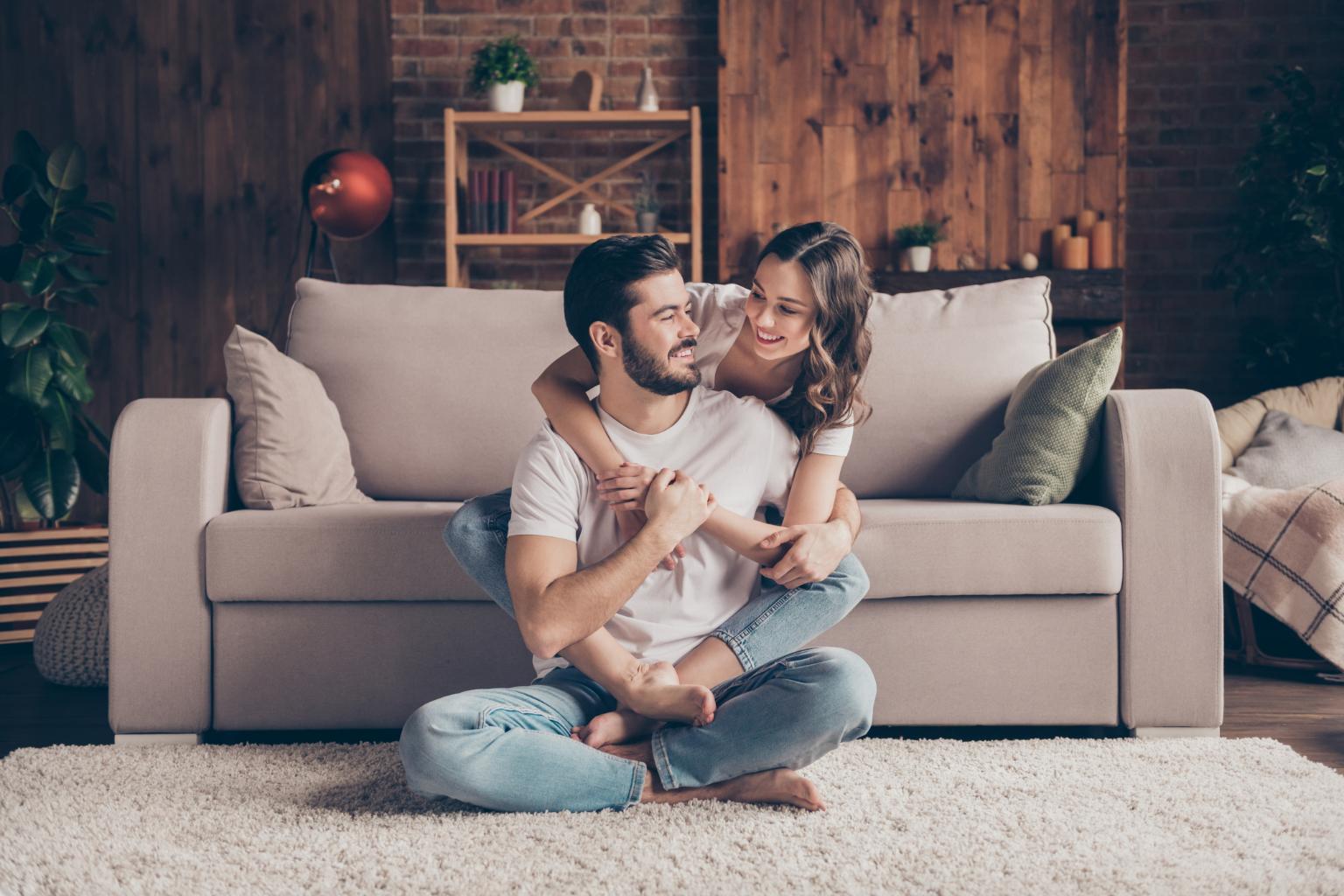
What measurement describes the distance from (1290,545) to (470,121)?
325cm

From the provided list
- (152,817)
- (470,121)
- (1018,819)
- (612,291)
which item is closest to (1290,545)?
(1018,819)

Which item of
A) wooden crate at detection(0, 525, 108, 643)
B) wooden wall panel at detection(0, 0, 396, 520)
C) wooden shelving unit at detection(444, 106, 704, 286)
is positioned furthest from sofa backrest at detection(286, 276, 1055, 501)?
wooden wall panel at detection(0, 0, 396, 520)

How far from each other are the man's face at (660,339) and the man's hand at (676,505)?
0.14 m

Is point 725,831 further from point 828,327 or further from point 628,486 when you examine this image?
point 828,327

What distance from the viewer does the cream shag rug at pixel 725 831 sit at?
137cm

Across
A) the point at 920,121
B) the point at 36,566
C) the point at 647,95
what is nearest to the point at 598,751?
the point at 36,566

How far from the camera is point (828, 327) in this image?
1.75 metres

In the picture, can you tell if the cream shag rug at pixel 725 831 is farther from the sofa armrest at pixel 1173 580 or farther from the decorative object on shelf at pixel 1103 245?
the decorative object on shelf at pixel 1103 245

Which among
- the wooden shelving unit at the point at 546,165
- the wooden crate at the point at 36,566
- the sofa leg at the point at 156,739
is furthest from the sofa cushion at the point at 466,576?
the wooden shelving unit at the point at 546,165

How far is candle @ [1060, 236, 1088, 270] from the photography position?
14.2 feet

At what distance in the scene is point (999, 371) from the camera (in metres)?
2.46

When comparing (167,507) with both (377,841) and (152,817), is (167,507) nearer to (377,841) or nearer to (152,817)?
(152,817)

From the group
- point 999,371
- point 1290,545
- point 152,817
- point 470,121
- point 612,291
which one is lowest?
point 152,817

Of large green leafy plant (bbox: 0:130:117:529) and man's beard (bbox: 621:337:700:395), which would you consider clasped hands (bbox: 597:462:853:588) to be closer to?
man's beard (bbox: 621:337:700:395)
